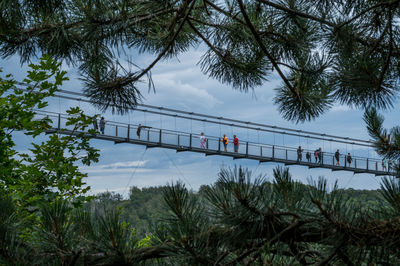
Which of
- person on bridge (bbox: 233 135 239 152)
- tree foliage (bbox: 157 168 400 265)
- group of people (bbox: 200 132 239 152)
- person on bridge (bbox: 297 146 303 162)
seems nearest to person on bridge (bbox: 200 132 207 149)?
group of people (bbox: 200 132 239 152)

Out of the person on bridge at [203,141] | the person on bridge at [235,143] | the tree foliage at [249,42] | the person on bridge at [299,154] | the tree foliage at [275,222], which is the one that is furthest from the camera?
the person on bridge at [299,154]

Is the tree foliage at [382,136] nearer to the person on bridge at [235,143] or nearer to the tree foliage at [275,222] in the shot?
the tree foliage at [275,222]

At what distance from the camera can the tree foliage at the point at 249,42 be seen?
9.30 ft

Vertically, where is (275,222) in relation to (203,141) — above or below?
below

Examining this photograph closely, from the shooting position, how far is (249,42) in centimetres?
392

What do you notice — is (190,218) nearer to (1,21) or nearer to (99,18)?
(99,18)

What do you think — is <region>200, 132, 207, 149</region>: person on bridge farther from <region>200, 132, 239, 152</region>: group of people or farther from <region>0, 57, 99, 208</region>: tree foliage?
<region>0, 57, 99, 208</region>: tree foliage

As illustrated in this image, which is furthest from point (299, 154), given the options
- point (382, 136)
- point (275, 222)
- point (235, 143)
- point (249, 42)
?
point (275, 222)

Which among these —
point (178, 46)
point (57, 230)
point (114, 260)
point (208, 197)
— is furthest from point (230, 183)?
point (178, 46)

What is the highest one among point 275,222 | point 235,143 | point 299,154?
point 235,143

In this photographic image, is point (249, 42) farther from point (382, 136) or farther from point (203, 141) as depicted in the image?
point (203, 141)

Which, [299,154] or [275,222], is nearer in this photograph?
[275,222]

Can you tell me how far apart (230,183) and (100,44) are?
239 centimetres

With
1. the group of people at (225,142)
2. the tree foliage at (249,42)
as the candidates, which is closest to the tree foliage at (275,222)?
the tree foliage at (249,42)
